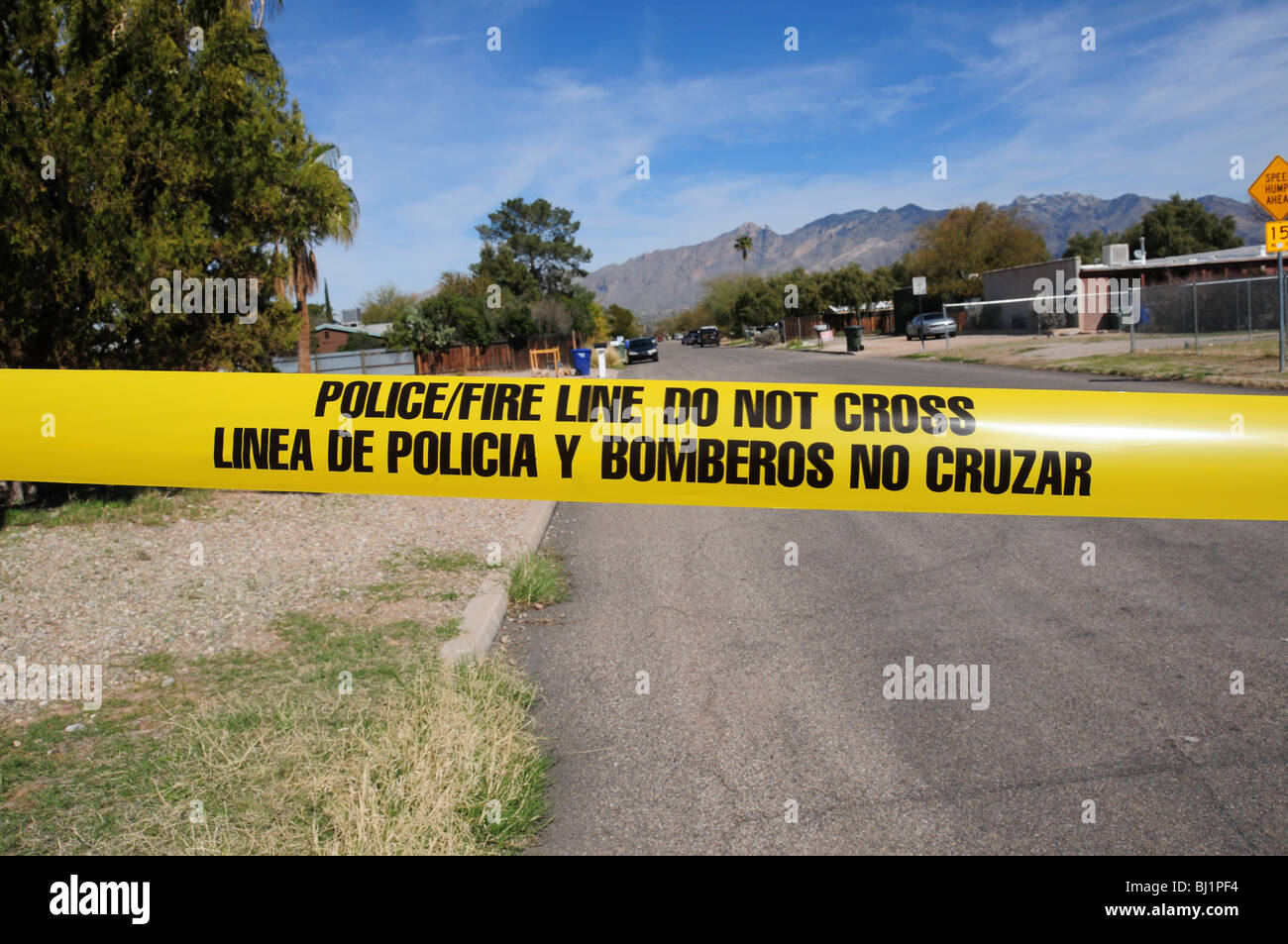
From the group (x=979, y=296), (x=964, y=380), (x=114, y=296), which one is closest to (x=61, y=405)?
(x=114, y=296)

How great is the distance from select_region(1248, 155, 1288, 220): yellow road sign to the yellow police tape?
1550cm

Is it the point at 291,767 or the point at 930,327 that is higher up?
the point at 930,327

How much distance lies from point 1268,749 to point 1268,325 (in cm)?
3253

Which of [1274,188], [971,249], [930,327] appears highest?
[971,249]

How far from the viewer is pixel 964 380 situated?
1842 cm

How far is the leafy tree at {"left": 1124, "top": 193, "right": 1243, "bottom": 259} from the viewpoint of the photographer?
279 ft

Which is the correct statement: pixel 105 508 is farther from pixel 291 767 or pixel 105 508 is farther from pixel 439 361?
pixel 439 361

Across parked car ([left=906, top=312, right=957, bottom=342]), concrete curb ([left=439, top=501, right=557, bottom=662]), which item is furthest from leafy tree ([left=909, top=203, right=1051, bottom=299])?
concrete curb ([left=439, top=501, right=557, bottom=662])

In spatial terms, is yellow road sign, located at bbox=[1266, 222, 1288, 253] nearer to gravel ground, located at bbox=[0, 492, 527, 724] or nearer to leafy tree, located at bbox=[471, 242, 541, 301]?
gravel ground, located at bbox=[0, 492, 527, 724]

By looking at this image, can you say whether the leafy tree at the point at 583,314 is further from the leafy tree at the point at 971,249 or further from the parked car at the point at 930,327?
the leafy tree at the point at 971,249

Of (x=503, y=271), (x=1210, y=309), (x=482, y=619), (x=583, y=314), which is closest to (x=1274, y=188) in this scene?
(x=482, y=619)

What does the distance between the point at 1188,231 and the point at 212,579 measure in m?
100

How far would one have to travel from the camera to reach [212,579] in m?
6.45

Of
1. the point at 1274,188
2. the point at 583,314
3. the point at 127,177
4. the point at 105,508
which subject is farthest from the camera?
the point at 583,314
